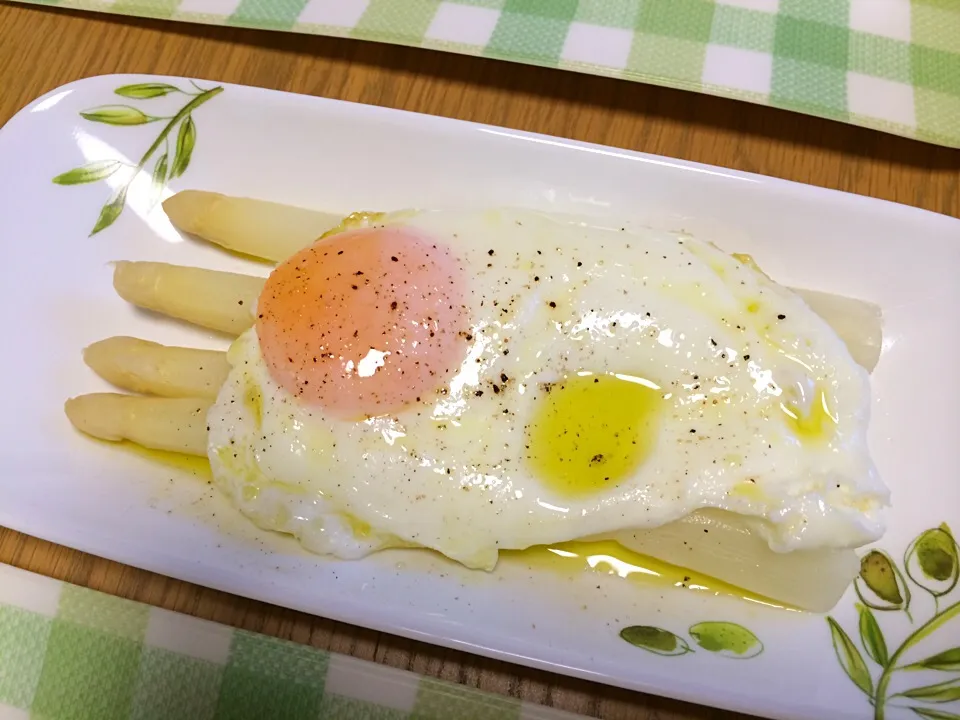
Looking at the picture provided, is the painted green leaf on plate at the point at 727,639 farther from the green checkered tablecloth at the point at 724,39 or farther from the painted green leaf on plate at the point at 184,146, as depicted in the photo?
the painted green leaf on plate at the point at 184,146

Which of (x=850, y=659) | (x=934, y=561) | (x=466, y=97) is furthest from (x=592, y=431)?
(x=466, y=97)

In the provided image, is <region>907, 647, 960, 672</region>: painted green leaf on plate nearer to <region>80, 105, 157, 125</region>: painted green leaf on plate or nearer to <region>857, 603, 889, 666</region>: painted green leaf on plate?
<region>857, 603, 889, 666</region>: painted green leaf on plate

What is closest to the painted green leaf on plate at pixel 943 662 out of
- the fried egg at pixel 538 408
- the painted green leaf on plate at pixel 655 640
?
the fried egg at pixel 538 408

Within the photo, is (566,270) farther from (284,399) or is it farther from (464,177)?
(284,399)

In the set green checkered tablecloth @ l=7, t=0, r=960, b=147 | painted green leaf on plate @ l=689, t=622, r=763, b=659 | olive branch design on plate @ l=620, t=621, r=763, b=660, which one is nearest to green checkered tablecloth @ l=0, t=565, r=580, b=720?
olive branch design on plate @ l=620, t=621, r=763, b=660

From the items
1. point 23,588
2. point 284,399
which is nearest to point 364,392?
point 284,399

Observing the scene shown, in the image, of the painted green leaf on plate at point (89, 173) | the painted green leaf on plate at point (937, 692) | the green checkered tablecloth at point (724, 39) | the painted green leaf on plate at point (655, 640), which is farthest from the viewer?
the green checkered tablecloth at point (724, 39)

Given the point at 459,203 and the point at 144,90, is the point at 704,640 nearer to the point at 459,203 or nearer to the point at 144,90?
the point at 459,203
